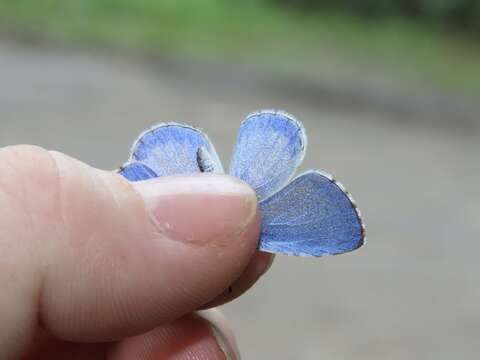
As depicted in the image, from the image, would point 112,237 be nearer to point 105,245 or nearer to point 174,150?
point 105,245

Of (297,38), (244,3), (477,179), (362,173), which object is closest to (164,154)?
(362,173)

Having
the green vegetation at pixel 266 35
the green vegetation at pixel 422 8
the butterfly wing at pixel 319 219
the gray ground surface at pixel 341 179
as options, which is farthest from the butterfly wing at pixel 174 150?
the green vegetation at pixel 422 8

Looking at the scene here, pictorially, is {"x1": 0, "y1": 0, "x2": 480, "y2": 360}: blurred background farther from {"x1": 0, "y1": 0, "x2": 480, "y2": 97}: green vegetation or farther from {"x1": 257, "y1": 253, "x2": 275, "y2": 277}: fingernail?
{"x1": 257, "y1": 253, "x2": 275, "y2": 277}: fingernail

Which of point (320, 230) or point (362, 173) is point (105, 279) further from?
point (362, 173)

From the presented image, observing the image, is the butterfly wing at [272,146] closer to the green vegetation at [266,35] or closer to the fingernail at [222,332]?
the fingernail at [222,332]

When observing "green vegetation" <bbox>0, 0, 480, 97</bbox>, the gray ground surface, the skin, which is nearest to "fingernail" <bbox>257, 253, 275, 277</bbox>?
the skin

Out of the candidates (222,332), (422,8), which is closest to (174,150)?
(222,332)
